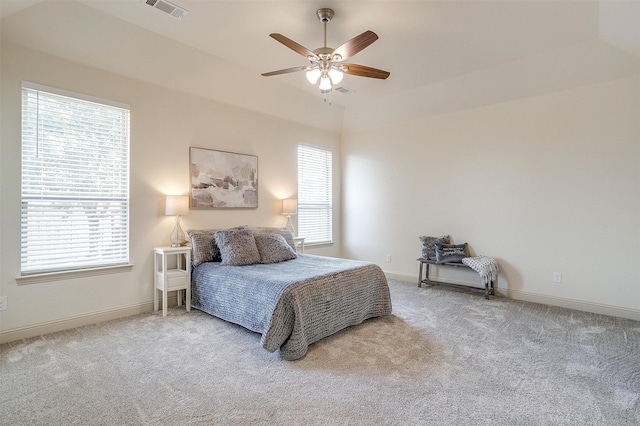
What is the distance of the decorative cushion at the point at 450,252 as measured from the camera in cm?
456

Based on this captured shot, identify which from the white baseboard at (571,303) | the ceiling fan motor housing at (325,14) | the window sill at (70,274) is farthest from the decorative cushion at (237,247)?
the white baseboard at (571,303)

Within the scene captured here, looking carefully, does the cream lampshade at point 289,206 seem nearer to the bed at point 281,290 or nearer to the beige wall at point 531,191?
the bed at point 281,290

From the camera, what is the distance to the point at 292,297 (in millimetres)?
2689

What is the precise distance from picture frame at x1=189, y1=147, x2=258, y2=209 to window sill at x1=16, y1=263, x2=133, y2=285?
1.09 meters

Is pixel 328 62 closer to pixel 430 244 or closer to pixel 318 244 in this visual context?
pixel 430 244

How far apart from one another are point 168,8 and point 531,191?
4.61m

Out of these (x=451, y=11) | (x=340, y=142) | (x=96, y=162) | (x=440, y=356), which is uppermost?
(x=451, y=11)

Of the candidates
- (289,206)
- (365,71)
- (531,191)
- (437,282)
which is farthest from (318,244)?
(365,71)

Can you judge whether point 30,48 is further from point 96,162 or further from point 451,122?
Answer: point 451,122

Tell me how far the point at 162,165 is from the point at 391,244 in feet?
12.4

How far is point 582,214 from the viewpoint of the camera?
3842mm

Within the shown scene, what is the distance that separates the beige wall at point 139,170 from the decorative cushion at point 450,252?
97.2 inches

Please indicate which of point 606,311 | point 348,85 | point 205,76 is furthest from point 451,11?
point 606,311

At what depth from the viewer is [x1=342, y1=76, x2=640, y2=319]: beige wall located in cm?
362
